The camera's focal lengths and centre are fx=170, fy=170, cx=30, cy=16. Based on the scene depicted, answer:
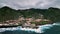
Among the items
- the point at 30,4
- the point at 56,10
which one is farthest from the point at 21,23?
the point at 56,10

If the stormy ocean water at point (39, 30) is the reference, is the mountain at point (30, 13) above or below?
above

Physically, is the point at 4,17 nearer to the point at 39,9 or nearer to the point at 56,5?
the point at 39,9

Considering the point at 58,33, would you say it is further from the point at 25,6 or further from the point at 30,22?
the point at 25,6

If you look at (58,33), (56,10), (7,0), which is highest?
(7,0)

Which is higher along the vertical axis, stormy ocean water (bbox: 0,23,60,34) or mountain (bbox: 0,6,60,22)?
mountain (bbox: 0,6,60,22)

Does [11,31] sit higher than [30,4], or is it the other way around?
[30,4]

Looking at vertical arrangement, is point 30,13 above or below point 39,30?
above
